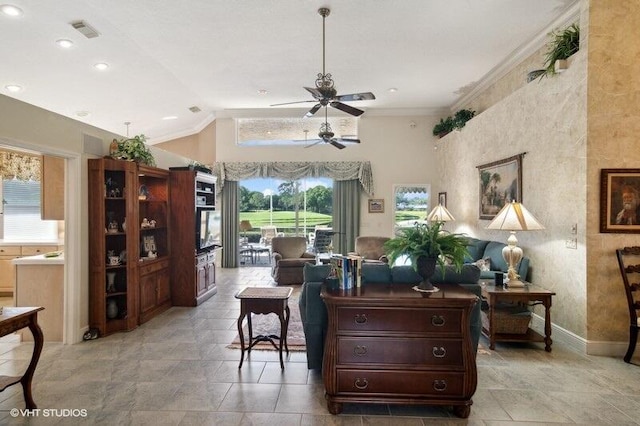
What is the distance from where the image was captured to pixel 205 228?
570 centimetres

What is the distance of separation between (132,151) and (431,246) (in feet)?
12.7

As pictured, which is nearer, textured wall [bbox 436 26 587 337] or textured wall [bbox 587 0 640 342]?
textured wall [bbox 587 0 640 342]

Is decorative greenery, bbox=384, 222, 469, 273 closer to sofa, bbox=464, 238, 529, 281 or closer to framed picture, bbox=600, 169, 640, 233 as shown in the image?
sofa, bbox=464, 238, 529, 281

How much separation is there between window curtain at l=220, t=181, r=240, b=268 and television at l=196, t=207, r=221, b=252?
2.39 m

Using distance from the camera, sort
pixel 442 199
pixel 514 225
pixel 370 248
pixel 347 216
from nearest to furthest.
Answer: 1. pixel 514 225
2. pixel 370 248
3. pixel 442 199
4. pixel 347 216

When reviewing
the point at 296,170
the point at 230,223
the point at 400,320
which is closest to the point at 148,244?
the point at 230,223

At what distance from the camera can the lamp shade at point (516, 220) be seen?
3.66 meters

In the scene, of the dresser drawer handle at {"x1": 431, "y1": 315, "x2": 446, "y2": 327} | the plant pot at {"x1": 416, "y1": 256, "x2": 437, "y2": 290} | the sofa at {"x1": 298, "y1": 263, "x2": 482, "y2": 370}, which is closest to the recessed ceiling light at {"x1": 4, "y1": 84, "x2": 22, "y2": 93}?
the sofa at {"x1": 298, "y1": 263, "x2": 482, "y2": 370}

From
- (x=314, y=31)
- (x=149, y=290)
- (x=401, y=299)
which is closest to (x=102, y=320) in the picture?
(x=149, y=290)

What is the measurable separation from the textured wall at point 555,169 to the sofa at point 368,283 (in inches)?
64.1

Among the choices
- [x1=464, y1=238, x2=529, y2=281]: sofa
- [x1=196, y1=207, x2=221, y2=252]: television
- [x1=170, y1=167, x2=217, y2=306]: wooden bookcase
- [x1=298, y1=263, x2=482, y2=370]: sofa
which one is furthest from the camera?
[x1=196, y1=207, x2=221, y2=252]: television

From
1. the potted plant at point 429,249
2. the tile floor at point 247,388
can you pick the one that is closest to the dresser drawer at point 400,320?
the potted plant at point 429,249

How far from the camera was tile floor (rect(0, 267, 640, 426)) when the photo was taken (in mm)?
2395

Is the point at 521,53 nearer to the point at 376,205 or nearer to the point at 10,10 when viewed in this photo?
the point at 376,205
